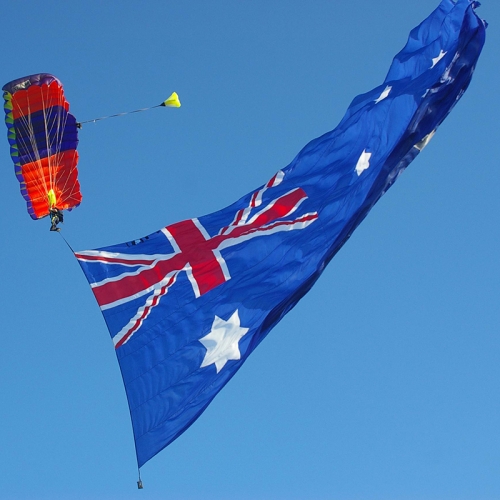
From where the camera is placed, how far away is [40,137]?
1869cm

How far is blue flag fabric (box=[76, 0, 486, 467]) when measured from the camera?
39.1 feet

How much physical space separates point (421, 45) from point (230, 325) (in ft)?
15.7

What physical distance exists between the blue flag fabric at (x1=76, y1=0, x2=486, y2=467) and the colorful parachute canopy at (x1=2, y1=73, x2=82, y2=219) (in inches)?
228

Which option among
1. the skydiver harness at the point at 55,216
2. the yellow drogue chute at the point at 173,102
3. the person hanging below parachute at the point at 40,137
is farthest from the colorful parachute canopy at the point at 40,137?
the yellow drogue chute at the point at 173,102

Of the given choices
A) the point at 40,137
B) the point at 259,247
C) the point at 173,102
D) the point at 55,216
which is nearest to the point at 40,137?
the point at 40,137

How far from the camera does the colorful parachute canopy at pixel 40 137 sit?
Result: 60.6 ft

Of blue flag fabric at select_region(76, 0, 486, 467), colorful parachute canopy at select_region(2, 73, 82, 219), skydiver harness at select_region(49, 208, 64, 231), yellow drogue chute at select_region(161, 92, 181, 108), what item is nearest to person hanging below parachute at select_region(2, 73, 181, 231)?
colorful parachute canopy at select_region(2, 73, 82, 219)

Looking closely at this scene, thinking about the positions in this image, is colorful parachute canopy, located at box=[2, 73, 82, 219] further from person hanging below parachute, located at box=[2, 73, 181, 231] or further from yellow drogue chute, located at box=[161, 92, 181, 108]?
yellow drogue chute, located at box=[161, 92, 181, 108]

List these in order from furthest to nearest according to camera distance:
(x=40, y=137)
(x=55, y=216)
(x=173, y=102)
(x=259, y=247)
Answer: (x=40, y=137) → (x=173, y=102) → (x=55, y=216) → (x=259, y=247)

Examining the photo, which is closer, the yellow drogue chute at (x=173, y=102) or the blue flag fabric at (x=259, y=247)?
the blue flag fabric at (x=259, y=247)

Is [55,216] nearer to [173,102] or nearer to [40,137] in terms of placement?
[40,137]

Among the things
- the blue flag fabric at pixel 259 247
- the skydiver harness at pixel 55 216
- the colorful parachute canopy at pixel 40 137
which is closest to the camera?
the blue flag fabric at pixel 259 247

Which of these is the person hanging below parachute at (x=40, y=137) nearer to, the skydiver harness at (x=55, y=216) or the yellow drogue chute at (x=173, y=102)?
the skydiver harness at (x=55, y=216)

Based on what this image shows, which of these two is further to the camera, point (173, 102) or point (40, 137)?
point (40, 137)
